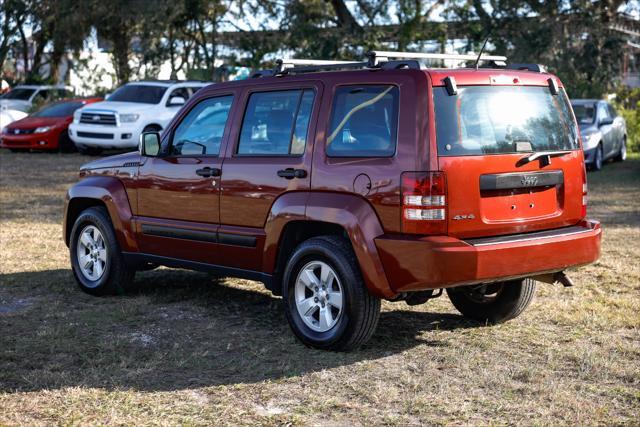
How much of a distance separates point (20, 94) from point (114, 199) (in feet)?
77.6

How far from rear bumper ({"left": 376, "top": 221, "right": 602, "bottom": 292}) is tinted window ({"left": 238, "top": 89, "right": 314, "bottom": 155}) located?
3.54ft

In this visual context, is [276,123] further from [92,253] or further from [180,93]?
[180,93]

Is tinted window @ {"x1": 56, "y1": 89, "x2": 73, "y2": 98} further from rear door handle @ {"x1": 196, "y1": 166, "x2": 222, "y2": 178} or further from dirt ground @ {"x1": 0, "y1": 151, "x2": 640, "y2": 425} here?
rear door handle @ {"x1": 196, "y1": 166, "x2": 222, "y2": 178}

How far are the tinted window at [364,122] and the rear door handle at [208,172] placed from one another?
3.49 feet

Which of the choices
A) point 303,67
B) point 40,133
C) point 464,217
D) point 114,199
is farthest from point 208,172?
point 40,133

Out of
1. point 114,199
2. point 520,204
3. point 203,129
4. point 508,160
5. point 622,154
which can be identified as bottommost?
point 622,154

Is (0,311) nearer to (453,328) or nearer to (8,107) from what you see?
(453,328)

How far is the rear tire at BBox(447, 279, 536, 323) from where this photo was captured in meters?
6.94

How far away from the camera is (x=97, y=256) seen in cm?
810

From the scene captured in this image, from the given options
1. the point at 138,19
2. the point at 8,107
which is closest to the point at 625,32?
the point at 138,19

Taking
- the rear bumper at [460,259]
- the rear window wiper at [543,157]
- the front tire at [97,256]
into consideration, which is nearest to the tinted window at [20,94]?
the front tire at [97,256]

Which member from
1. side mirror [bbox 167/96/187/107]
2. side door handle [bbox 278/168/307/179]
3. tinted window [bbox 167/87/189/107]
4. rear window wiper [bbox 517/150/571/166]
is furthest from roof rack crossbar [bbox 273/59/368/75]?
tinted window [bbox 167/87/189/107]

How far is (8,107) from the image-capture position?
2842cm

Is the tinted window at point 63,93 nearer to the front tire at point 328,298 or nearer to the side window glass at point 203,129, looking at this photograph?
the side window glass at point 203,129
